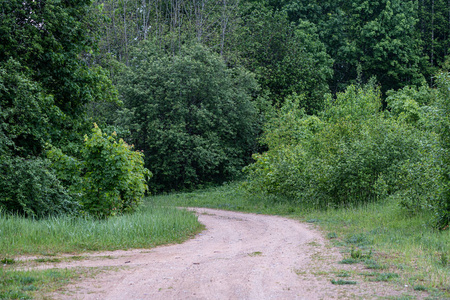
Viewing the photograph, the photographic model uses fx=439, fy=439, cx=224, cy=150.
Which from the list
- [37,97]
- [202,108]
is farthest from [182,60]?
[37,97]

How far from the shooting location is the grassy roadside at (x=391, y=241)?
6.81 meters

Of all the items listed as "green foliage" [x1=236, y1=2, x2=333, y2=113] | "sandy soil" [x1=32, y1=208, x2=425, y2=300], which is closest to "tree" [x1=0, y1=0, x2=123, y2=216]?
"sandy soil" [x1=32, y1=208, x2=425, y2=300]

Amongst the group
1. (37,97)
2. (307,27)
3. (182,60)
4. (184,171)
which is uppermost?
(307,27)

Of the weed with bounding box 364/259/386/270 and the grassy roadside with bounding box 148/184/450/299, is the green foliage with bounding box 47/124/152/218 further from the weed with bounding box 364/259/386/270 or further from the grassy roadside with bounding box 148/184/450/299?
the weed with bounding box 364/259/386/270

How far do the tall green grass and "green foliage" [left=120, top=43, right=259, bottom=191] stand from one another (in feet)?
55.5

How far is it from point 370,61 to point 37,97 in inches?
1365

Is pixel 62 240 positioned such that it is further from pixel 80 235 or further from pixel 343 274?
pixel 343 274

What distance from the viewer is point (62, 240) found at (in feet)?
30.7

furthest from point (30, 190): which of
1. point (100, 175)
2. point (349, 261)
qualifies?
point (349, 261)

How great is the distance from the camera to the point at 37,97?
48.0ft

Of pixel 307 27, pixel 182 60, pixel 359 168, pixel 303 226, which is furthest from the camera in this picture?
pixel 307 27

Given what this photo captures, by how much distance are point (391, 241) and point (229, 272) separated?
430cm

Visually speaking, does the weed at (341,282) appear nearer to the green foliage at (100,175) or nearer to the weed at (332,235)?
the weed at (332,235)

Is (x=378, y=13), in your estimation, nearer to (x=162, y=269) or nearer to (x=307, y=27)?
(x=307, y=27)
